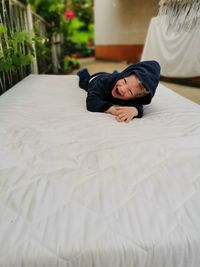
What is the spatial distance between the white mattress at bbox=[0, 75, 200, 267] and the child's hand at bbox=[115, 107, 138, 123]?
5 centimetres

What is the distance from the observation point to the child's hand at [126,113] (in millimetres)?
936

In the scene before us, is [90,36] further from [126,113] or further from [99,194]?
[99,194]

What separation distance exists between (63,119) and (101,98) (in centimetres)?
24

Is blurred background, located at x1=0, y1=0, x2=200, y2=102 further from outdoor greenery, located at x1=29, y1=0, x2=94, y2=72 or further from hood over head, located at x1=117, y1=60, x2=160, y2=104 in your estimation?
hood over head, located at x1=117, y1=60, x2=160, y2=104

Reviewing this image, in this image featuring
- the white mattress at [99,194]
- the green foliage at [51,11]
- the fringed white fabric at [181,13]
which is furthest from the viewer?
the green foliage at [51,11]

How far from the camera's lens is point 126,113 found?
3.11 ft

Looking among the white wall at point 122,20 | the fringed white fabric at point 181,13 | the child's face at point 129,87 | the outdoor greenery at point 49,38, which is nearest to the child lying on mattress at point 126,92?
the child's face at point 129,87

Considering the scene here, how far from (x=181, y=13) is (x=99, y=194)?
2.46 metres

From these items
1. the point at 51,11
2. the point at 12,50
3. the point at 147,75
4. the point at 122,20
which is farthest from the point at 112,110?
the point at 122,20

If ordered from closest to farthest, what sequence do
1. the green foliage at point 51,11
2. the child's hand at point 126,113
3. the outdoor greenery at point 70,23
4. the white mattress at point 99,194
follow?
1. the white mattress at point 99,194
2. the child's hand at point 126,113
3. the green foliage at point 51,11
4. the outdoor greenery at point 70,23

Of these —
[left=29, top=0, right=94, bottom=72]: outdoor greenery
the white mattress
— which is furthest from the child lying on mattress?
[left=29, top=0, right=94, bottom=72]: outdoor greenery

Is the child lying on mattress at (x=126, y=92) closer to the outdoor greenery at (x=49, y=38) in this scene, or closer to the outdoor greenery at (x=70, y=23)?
the outdoor greenery at (x=49, y=38)

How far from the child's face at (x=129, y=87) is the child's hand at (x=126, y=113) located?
8 cm

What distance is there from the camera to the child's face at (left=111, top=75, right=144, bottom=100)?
99 centimetres
